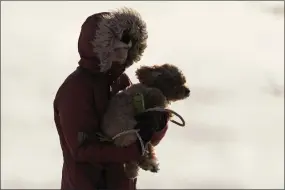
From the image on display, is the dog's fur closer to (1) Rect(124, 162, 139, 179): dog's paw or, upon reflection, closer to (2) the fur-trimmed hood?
(1) Rect(124, 162, 139, 179): dog's paw

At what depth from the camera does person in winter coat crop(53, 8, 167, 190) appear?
65.3 inches

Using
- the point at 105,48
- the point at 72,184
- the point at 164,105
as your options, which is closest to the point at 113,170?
the point at 72,184

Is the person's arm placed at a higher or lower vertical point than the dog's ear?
lower

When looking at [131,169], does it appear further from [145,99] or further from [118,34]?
[118,34]

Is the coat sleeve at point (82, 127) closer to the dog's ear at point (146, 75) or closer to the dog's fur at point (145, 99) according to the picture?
the dog's fur at point (145, 99)

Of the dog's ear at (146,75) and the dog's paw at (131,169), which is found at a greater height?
the dog's ear at (146,75)

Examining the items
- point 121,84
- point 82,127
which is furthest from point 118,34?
point 82,127

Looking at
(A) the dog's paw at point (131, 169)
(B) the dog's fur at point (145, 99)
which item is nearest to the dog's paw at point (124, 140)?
(B) the dog's fur at point (145, 99)

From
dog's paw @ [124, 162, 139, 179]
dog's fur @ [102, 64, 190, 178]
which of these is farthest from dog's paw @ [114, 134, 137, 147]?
dog's paw @ [124, 162, 139, 179]

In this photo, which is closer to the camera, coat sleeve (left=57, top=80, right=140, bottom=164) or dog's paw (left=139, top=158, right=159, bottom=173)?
coat sleeve (left=57, top=80, right=140, bottom=164)

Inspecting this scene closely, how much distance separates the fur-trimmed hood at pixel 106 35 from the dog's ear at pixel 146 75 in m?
0.10

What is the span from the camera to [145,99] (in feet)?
5.74

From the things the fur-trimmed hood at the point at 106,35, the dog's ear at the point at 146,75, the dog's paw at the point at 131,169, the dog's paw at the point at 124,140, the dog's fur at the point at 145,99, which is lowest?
the dog's paw at the point at 131,169

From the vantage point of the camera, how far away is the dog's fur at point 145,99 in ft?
5.58
